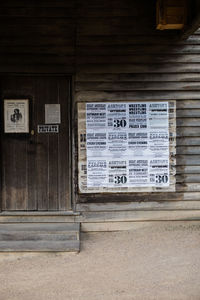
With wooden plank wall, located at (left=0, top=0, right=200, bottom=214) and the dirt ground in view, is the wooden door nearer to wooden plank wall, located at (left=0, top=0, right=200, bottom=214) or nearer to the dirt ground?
wooden plank wall, located at (left=0, top=0, right=200, bottom=214)

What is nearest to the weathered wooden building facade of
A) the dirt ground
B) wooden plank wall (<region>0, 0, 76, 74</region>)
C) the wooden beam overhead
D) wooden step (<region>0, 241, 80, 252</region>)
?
wooden plank wall (<region>0, 0, 76, 74</region>)

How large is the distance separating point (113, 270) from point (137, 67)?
3.10m

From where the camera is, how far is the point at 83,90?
5215mm

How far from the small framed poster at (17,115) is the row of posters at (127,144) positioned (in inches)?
39.6

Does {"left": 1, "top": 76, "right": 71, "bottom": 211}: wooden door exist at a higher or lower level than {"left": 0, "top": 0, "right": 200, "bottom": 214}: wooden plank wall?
lower

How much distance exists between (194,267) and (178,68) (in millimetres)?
3036

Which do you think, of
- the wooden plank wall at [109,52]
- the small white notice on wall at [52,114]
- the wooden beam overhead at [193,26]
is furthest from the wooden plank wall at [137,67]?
the small white notice on wall at [52,114]

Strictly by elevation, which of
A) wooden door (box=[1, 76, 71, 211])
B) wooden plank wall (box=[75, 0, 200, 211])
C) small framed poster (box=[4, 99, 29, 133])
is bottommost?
wooden door (box=[1, 76, 71, 211])

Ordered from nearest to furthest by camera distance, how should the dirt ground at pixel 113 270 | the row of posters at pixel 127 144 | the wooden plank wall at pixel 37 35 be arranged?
the dirt ground at pixel 113 270 → the wooden plank wall at pixel 37 35 → the row of posters at pixel 127 144

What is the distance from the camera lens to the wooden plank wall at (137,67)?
17.1 feet

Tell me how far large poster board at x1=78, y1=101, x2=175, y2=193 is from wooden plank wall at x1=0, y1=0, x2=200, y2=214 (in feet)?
0.49

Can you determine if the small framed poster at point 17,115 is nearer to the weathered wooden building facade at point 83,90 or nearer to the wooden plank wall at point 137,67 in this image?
the weathered wooden building facade at point 83,90

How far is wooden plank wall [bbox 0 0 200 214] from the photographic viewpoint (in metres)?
5.16

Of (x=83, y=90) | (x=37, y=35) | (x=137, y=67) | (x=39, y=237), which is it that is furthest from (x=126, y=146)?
(x=37, y=35)
